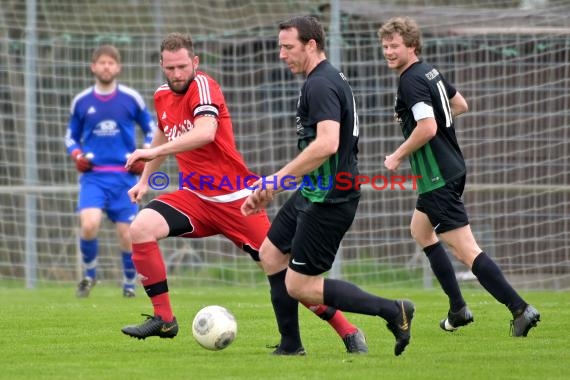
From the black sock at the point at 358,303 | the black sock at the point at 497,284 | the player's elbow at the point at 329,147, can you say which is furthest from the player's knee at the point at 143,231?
the black sock at the point at 497,284

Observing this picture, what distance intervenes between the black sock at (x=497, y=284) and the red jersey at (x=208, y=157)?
5.34 feet

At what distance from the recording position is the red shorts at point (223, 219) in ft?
24.8

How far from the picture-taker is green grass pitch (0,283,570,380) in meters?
6.19

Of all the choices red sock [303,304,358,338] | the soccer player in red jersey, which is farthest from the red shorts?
red sock [303,304,358,338]

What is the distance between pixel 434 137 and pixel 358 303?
5.99ft

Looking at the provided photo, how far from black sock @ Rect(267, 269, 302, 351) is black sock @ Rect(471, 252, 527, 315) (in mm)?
1564

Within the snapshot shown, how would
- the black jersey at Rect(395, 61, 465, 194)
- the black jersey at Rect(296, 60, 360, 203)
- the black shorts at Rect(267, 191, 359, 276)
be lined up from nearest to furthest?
the black jersey at Rect(296, 60, 360, 203)
the black shorts at Rect(267, 191, 359, 276)
the black jersey at Rect(395, 61, 465, 194)

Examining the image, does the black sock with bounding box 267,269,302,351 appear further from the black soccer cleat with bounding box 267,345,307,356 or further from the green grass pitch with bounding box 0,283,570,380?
the green grass pitch with bounding box 0,283,570,380

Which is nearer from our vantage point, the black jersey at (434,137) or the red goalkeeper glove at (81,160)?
the black jersey at (434,137)

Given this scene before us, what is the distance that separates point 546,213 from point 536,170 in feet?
1.62

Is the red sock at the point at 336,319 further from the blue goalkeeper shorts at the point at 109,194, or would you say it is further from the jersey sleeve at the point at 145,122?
the jersey sleeve at the point at 145,122

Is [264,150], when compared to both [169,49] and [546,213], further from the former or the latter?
[169,49]

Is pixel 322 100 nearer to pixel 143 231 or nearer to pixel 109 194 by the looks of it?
pixel 143 231

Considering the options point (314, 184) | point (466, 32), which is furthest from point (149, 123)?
point (314, 184)
